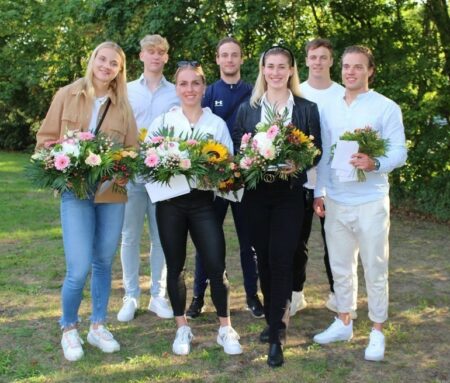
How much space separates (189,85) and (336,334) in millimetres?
2428

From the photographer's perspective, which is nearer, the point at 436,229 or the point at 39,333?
the point at 39,333

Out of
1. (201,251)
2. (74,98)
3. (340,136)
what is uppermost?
(74,98)

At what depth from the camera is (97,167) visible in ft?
12.7

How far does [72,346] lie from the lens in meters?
4.36

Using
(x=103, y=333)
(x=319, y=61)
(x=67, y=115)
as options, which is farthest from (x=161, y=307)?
(x=319, y=61)

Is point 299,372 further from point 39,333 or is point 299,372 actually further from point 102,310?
point 39,333

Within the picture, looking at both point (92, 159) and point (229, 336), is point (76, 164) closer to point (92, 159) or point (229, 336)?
point (92, 159)

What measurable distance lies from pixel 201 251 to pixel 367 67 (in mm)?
1940

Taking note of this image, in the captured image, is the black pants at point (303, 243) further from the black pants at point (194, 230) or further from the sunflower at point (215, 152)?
the sunflower at point (215, 152)

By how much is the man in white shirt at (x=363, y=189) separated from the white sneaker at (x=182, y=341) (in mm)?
1348

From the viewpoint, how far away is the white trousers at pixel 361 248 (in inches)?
167

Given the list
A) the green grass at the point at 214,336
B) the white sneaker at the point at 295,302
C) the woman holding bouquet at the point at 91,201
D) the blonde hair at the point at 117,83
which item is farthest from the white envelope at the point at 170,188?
the white sneaker at the point at 295,302

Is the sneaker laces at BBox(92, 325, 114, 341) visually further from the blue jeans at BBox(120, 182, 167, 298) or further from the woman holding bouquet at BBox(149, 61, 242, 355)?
the blue jeans at BBox(120, 182, 167, 298)

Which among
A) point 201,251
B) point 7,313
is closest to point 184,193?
point 201,251
